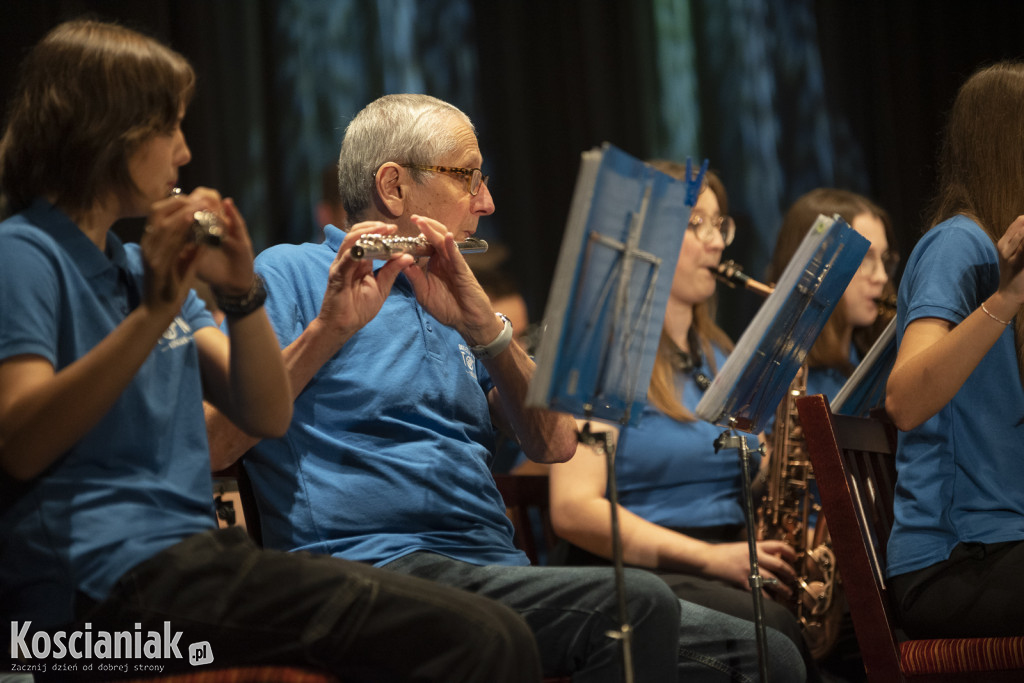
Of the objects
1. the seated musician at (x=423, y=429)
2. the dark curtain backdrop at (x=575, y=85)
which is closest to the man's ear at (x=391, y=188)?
the seated musician at (x=423, y=429)

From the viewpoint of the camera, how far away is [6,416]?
112 centimetres

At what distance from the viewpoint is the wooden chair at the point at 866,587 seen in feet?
5.57

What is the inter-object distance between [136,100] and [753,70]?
10.3ft

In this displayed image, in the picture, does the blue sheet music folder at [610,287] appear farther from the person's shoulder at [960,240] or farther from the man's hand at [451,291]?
the person's shoulder at [960,240]

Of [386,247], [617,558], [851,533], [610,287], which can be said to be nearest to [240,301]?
[386,247]

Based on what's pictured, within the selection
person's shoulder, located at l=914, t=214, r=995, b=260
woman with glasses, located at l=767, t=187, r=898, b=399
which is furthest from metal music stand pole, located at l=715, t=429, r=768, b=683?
woman with glasses, located at l=767, t=187, r=898, b=399

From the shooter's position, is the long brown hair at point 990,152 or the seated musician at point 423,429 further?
the long brown hair at point 990,152

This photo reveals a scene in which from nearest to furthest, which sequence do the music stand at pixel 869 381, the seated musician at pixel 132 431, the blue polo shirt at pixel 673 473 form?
the seated musician at pixel 132 431 → the music stand at pixel 869 381 → the blue polo shirt at pixel 673 473

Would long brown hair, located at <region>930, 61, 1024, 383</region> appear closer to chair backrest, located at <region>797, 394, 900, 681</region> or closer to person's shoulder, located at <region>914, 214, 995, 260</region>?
Result: person's shoulder, located at <region>914, 214, 995, 260</region>

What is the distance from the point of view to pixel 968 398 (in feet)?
6.14

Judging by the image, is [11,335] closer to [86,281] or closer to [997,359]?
[86,281]

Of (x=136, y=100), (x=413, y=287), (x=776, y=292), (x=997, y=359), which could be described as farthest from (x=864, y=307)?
(x=136, y=100)

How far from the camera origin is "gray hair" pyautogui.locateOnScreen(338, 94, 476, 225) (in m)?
1.89

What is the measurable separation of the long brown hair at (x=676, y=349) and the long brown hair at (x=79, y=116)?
1.30 metres
